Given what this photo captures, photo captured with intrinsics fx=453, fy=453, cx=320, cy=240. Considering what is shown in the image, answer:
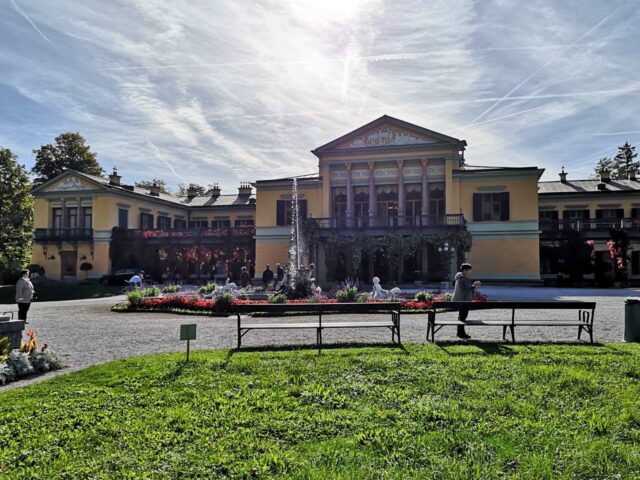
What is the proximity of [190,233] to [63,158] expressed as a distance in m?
23.0

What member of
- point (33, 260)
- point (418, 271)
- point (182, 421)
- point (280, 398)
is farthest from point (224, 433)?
point (33, 260)

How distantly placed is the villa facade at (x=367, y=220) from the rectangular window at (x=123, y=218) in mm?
89

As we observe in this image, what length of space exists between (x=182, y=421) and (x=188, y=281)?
3448cm

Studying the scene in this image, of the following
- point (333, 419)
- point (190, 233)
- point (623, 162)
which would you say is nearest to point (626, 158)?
point (623, 162)

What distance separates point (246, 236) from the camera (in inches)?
1511

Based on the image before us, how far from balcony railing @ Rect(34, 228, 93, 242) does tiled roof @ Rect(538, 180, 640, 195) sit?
3857 cm

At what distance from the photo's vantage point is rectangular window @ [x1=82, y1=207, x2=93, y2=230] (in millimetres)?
39816

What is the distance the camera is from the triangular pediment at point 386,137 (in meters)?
33.2

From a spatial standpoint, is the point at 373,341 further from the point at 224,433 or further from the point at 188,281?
the point at 188,281

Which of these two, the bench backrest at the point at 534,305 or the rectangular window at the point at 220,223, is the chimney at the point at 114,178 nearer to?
the rectangular window at the point at 220,223

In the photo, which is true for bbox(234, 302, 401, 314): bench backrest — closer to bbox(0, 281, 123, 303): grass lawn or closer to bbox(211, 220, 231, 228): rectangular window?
bbox(0, 281, 123, 303): grass lawn

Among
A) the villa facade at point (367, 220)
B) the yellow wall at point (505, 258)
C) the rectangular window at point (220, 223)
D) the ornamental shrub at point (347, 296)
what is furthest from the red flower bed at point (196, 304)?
the rectangular window at point (220, 223)

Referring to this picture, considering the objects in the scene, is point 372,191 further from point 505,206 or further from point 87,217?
point 87,217

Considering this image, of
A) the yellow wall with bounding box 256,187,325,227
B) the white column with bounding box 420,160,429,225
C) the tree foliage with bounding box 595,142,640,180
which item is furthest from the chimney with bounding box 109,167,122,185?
the tree foliage with bounding box 595,142,640,180
